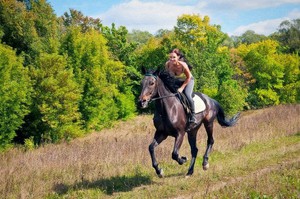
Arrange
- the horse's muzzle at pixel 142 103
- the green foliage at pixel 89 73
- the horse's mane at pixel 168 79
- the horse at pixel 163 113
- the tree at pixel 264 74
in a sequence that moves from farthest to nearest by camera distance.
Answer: the tree at pixel 264 74, the green foliage at pixel 89 73, the horse's mane at pixel 168 79, the horse at pixel 163 113, the horse's muzzle at pixel 142 103

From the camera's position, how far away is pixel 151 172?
1005 cm

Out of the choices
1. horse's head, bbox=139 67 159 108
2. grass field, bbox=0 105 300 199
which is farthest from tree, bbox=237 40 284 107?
horse's head, bbox=139 67 159 108

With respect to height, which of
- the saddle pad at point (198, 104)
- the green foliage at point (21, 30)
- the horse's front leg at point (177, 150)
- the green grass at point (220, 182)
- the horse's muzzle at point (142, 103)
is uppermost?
the green foliage at point (21, 30)

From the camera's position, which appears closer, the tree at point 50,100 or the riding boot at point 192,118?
the riding boot at point 192,118

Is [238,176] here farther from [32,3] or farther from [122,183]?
[32,3]

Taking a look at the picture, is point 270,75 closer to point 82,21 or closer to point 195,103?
point 82,21

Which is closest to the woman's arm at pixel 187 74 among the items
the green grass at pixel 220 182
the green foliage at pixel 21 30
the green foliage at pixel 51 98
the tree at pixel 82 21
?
the green grass at pixel 220 182

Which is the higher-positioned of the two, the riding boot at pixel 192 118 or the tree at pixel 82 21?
the tree at pixel 82 21

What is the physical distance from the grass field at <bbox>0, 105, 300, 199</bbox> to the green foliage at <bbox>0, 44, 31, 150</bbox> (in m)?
8.82

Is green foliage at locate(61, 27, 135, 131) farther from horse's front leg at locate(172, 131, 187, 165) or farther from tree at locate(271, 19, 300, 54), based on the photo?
tree at locate(271, 19, 300, 54)

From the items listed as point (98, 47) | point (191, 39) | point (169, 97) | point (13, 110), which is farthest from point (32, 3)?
point (169, 97)

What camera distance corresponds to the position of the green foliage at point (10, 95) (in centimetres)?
2092

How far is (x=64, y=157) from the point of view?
12.0 metres

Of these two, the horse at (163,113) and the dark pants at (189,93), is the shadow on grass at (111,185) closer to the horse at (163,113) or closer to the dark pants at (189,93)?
the horse at (163,113)
